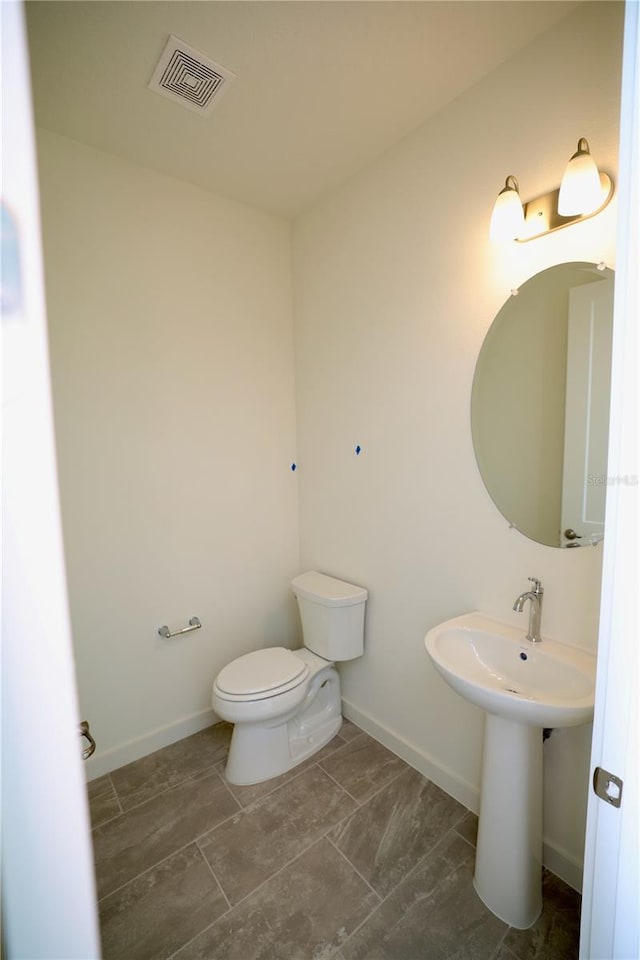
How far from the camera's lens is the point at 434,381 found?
163 cm

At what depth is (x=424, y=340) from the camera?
1651mm

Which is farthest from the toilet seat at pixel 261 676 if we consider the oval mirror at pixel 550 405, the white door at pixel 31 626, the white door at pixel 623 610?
the white door at pixel 31 626

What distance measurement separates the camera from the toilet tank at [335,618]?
197 cm

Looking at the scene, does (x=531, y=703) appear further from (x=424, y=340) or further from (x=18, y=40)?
(x=18, y=40)

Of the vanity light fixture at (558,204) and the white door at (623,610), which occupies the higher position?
the vanity light fixture at (558,204)

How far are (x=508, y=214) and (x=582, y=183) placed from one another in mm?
215

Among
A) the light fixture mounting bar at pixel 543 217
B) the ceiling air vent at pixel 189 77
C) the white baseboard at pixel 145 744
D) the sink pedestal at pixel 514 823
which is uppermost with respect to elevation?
the ceiling air vent at pixel 189 77

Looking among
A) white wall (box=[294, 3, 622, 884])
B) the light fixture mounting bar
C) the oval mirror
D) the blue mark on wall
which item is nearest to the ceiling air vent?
white wall (box=[294, 3, 622, 884])

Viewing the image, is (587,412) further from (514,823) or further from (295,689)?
(295,689)

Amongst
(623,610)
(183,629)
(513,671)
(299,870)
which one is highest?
(623,610)

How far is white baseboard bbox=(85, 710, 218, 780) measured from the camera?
1840mm

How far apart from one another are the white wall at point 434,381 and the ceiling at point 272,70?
0.12 meters

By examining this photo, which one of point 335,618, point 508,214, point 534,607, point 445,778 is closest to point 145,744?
point 335,618

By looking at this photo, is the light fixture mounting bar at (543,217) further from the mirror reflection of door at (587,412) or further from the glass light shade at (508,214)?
the mirror reflection of door at (587,412)
